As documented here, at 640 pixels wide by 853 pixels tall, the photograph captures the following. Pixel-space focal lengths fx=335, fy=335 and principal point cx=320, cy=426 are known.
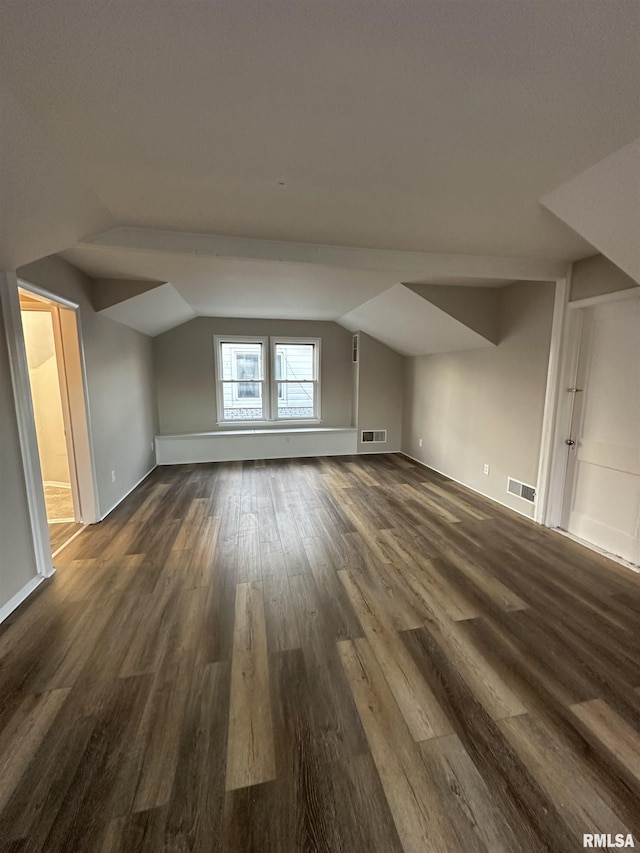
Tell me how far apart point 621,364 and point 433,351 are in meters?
2.53

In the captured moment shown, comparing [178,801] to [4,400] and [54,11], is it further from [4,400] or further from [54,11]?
[54,11]

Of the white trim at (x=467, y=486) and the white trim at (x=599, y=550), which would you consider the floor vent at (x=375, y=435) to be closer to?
the white trim at (x=467, y=486)

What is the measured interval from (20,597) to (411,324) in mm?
4515

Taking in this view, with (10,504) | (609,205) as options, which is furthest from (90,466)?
Result: (609,205)

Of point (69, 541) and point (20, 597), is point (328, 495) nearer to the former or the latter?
point (69, 541)

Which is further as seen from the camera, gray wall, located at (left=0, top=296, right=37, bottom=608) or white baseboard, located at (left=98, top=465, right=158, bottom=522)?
white baseboard, located at (left=98, top=465, right=158, bottom=522)

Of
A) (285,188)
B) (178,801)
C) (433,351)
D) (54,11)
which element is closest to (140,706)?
(178,801)

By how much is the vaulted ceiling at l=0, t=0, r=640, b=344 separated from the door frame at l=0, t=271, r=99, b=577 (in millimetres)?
296

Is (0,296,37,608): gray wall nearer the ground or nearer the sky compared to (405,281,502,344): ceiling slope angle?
nearer the ground

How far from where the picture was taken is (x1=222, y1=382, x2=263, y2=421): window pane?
19.0 ft

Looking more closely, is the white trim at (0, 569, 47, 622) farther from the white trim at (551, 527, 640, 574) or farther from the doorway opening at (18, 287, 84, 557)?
the white trim at (551, 527, 640, 574)

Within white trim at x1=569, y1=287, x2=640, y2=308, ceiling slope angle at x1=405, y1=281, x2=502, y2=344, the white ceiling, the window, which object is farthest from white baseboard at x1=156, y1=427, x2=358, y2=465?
the white ceiling

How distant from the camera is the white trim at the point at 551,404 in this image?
115 inches

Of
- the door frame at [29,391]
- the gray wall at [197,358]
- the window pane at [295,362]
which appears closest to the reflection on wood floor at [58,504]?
the door frame at [29,391]
